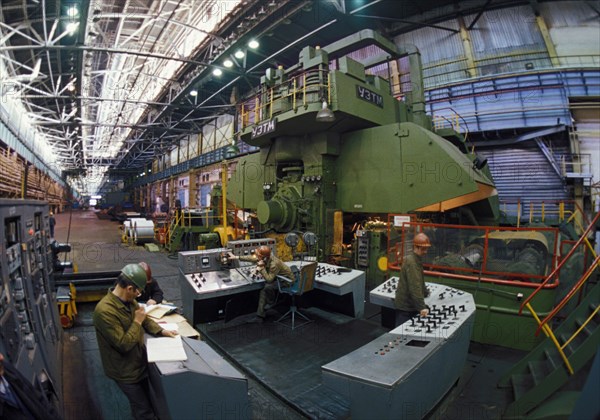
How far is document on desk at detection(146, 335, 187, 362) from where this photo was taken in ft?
7.65

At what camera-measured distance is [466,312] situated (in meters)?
3.58

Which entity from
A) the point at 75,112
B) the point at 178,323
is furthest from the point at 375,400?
the point at 75,112

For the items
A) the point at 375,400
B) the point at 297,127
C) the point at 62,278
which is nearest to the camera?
→ the point at 375,400

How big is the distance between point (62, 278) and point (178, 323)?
4238 millimetres

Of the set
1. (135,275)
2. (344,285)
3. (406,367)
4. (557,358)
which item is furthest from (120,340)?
(557,358)

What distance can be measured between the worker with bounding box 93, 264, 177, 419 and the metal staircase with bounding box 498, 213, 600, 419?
3.47m

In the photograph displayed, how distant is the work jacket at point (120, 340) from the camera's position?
241cm

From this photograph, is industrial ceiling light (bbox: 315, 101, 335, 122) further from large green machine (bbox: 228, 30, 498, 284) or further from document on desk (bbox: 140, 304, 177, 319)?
document on desk (bbox: 140, 304, 177, 319)

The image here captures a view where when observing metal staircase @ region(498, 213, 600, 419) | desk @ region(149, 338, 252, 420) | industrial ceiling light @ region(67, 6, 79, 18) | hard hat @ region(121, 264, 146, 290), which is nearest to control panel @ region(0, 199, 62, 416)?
hard hat @ region(121, 264, 146, 290)

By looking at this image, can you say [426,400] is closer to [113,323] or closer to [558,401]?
[558,401]

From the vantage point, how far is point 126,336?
7.90 feet

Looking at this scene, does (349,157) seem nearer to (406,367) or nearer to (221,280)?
(221,280)

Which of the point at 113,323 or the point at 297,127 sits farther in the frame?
the point at 297,127

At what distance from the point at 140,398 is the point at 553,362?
396cm
